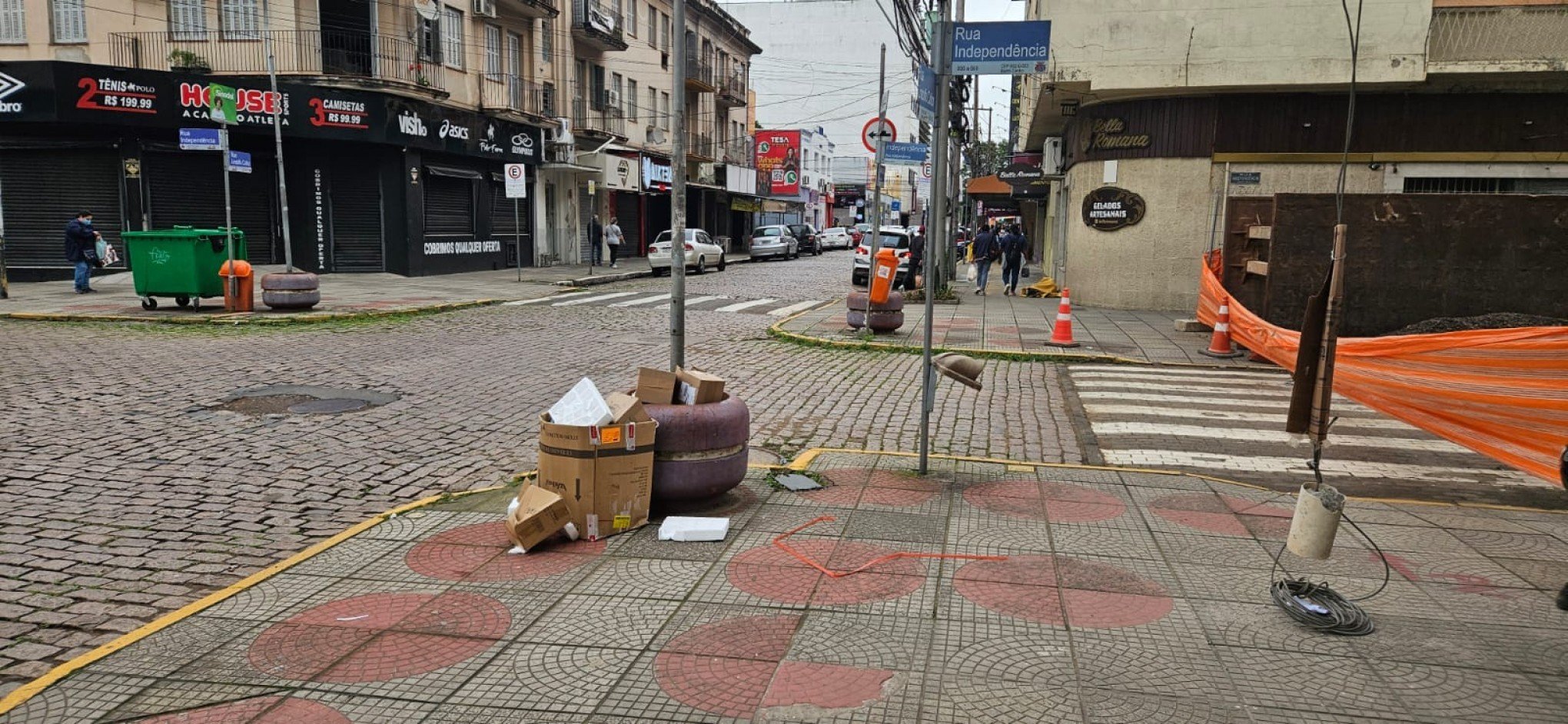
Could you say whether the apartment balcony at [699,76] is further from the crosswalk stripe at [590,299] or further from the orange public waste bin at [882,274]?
the orange public waste bin at [882,274]

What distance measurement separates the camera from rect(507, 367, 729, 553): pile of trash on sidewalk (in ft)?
16.9

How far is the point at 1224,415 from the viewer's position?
9.50 m

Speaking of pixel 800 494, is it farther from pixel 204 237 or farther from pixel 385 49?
pixel 385 49

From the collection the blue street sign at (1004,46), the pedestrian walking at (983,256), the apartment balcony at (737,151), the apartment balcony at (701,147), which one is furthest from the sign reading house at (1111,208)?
the apartment balcony at (737,151)

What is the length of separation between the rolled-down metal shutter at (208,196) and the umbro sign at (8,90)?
8.54ft

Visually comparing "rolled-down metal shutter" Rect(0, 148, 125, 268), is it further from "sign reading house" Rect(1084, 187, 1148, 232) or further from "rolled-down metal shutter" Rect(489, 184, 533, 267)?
"sign reading house" Rect(1084, 187, 1148, 232)

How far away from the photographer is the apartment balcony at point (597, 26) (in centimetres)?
3550

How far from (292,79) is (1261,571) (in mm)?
26914

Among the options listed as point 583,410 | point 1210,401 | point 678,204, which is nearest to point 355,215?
point 678,204

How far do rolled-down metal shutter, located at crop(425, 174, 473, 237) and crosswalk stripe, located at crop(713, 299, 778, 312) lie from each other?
11.6 meters

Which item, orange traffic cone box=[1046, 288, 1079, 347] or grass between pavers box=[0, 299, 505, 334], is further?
grass between pavers box=[0, 299, 505, 334]

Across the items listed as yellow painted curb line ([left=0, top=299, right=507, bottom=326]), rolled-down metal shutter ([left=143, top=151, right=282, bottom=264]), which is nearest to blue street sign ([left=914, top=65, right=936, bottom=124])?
yellow painted curb line ([left=0, top=299, right=507, bottom=326])

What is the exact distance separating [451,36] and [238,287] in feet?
47.7

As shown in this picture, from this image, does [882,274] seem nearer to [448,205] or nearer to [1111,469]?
[1111,469]
